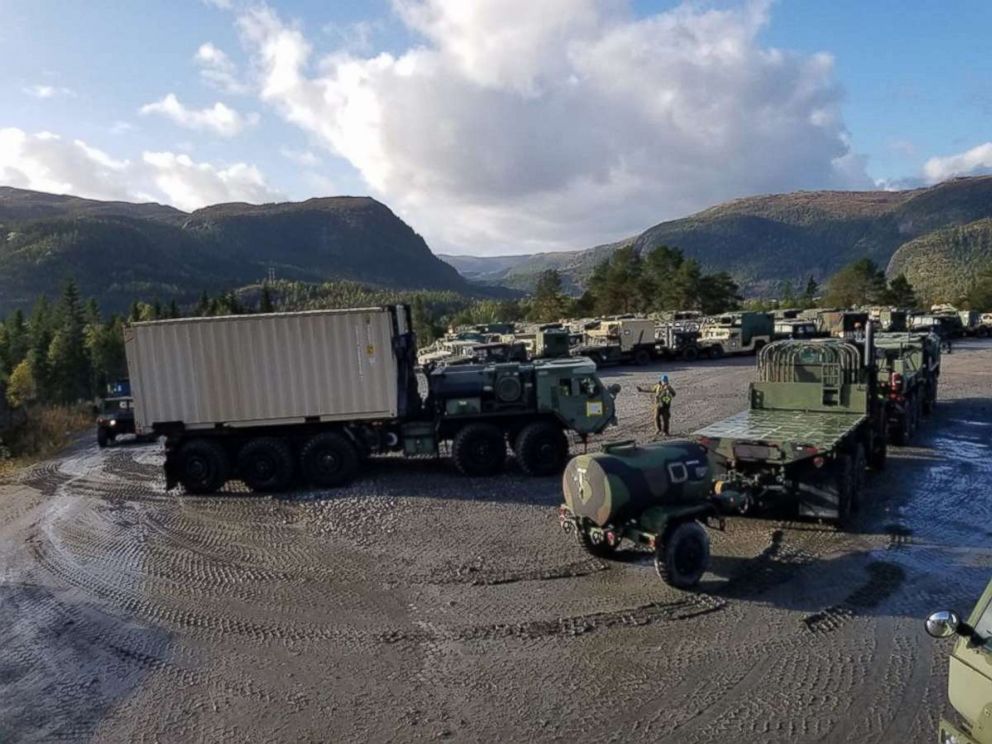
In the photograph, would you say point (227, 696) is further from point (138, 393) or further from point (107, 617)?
point (138, 393)

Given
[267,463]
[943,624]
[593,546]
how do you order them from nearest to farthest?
[943,624]
[593,546]
[267,463]

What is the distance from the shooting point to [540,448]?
14.4 meters

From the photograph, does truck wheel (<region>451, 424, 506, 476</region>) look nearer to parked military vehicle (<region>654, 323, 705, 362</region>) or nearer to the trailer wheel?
the trailer wheel

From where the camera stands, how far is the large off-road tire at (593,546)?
360 inches

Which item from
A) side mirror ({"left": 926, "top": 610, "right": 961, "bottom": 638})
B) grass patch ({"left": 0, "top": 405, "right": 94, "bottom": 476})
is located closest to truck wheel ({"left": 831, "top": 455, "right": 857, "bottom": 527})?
side mirror ({"left": 926, "top": 610, "right": 961, "bottom": 638})

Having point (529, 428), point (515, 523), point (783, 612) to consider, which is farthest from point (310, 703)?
point (529, 428)

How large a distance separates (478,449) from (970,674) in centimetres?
1098

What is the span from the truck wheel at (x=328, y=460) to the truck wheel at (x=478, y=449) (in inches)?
76.6

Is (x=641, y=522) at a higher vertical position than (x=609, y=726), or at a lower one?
→ higher

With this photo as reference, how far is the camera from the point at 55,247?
Result: 14962 centimetres

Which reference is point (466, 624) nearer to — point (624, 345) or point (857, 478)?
point (857, 478)

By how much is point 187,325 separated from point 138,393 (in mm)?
1583

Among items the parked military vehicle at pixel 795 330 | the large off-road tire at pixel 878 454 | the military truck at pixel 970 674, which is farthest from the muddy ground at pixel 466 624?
the parked military vehicle at pixel 795 330

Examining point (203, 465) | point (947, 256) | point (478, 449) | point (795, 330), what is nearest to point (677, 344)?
point (795, 330)
